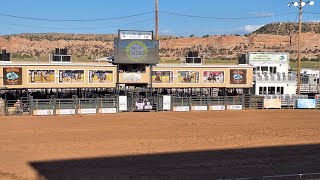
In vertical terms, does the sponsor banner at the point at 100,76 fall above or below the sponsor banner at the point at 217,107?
above

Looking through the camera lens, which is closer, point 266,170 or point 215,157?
point 266,170

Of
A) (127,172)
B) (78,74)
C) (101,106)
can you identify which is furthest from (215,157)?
(78,74)

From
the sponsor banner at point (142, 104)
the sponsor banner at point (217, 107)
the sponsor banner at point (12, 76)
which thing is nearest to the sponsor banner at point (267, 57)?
the sponsor banner at point (217, 107)

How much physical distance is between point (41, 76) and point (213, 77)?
17555 mm

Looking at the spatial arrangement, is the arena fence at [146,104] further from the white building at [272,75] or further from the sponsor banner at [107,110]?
the white building at [272,75]

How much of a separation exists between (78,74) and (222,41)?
408 feet

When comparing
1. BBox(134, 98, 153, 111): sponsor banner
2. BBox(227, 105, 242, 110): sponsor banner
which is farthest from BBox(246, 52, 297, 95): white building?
BBox(134, 98, 153, 111): sponsor banner

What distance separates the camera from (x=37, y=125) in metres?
35.4

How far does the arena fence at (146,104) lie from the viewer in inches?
1677

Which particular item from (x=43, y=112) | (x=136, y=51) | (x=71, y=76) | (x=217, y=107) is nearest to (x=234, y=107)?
(x=217, y=107)

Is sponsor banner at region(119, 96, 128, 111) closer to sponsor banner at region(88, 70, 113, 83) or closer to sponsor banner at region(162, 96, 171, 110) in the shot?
sponsor banner at region(88, 70, 113, 83)

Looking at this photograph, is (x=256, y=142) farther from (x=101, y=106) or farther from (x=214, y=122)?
(x=101, y=106)

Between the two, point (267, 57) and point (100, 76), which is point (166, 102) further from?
point (267, 57)

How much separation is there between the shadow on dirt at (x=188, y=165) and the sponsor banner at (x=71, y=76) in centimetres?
2459
